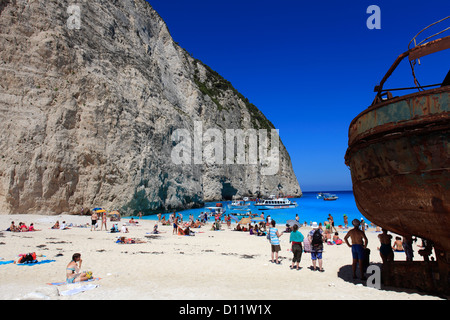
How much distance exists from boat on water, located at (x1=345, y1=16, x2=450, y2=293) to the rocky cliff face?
28.4 metres

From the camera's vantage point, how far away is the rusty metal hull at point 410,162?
5211mm

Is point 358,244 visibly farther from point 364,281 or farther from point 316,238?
point 316,238

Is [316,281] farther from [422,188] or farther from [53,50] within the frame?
[53,50]

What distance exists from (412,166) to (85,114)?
3227 cm

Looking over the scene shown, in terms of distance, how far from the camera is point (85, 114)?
1240 inches

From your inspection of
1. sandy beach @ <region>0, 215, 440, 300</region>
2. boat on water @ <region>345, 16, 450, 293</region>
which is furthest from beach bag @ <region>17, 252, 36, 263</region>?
boat on water @ <region>345, 16, 450, 293</region>

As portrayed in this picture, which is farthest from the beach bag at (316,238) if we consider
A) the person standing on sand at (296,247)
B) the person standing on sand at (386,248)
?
the person standing on sand at (386,248)

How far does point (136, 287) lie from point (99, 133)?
2868cm

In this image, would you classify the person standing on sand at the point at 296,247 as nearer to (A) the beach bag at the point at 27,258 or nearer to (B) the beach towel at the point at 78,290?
(B) the beach towel at the point at 78,290

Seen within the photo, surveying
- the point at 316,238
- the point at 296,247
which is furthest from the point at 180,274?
the point at 316,238

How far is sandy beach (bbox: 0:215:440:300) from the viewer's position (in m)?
6.06

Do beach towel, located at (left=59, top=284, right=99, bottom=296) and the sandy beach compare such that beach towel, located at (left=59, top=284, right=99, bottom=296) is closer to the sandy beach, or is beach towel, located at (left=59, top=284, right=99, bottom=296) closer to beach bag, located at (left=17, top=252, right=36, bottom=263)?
the sandy beach

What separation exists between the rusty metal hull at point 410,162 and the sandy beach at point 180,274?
5.37ft
